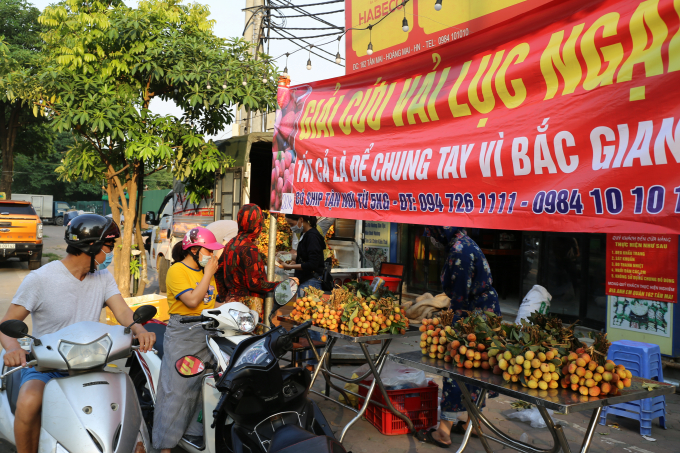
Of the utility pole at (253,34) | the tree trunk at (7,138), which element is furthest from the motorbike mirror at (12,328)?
the tree trunk at (7,138)

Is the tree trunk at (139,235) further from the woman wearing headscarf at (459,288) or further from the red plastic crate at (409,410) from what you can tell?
the woman wearing headscarf at (459,288)

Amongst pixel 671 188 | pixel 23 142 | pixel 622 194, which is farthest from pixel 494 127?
pixel 23 142

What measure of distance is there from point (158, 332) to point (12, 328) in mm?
1904

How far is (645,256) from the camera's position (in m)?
5.88

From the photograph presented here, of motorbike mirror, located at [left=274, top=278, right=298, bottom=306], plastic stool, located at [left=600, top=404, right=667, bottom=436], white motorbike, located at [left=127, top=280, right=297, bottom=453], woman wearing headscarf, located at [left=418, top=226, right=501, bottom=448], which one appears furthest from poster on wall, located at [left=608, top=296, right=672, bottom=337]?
white motorbike, located at [left=127, top=280, right=297, bottom=453]

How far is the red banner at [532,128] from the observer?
2.80 m

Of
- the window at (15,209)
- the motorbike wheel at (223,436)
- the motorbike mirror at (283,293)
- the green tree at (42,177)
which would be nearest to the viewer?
the motorbike wheel at (223,436)

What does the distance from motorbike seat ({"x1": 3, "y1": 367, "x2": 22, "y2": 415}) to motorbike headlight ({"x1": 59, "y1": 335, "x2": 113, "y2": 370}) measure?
0.71 m

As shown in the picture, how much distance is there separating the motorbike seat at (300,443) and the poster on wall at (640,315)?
210 inches

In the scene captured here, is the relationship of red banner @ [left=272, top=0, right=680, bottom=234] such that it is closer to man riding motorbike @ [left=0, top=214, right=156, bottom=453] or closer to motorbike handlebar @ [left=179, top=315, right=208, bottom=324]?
motorbike handlebar @ [left=179, top=315, right=208, bottom=324]

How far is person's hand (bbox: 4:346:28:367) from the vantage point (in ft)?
9.00

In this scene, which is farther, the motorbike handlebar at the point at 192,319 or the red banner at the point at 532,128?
the motorbike handlebar at the point at 192,319

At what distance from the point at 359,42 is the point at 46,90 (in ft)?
20.1

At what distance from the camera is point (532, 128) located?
338 cm
